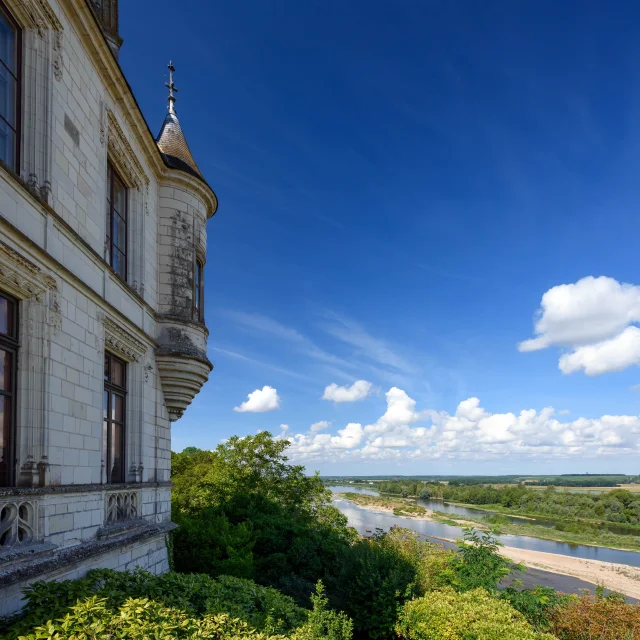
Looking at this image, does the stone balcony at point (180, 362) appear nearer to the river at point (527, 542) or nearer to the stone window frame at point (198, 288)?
the stone window frame at point (198, 288)

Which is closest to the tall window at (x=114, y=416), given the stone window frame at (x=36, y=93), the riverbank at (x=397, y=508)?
the stone window frame at (x=36, y=93)

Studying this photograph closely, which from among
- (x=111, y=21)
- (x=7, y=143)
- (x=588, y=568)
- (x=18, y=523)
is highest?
(x=111, y=21)

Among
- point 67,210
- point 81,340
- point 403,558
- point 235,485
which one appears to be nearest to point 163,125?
point 67,210

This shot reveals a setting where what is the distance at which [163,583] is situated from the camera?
670cm

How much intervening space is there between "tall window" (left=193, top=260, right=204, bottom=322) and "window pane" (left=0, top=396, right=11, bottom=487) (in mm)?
6122

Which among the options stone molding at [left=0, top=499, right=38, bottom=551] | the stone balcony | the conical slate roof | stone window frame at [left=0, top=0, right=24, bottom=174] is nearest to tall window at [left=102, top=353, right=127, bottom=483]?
the stone balcony

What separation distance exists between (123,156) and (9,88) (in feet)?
10.7

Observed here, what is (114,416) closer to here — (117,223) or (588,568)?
(117,223)

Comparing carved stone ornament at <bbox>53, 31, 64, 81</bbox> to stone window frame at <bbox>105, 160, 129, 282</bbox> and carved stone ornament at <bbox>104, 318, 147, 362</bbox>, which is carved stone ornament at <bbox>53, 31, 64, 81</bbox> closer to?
stone window frame at <bbox>105, 160, 129, 282</bbox>

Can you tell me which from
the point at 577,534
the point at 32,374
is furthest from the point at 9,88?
the point at 577,534

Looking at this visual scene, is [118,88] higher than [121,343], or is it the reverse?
[118,88]

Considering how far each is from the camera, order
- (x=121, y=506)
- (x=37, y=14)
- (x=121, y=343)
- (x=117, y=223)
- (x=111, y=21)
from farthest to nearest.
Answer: (x=111, y=21) < (x=117, y=223) < (x=121, y=343) < (x=121, y=506) < (x=37, y=14)

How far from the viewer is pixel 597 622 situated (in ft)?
38.0

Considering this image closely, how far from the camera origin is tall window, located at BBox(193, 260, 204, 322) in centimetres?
1199
